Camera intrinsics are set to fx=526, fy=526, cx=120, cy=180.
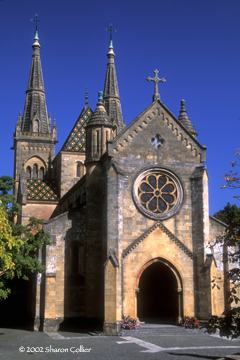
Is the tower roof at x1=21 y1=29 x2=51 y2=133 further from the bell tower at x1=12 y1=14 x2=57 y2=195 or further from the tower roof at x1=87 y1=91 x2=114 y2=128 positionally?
the tower roof at x1=87 y1=91 x2=114 y2=128

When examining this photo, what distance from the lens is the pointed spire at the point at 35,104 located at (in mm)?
56188

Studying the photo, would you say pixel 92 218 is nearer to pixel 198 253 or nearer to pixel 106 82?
pixel 198 253

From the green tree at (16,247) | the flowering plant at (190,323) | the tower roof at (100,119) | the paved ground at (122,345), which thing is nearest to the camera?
the paved ground at (122,345)

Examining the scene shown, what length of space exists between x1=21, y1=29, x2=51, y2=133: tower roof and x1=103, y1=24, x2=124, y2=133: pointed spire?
268 inches

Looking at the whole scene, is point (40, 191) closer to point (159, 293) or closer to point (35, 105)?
point (35, 105)

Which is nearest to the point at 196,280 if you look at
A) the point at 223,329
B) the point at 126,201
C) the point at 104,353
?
the point at 126,201

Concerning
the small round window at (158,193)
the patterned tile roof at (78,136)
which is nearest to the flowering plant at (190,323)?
the small round window at (158,193)

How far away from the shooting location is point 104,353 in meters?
22.3

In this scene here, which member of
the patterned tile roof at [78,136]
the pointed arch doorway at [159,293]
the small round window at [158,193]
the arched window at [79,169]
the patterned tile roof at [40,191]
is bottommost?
the pointed arch doorway at [159,293]

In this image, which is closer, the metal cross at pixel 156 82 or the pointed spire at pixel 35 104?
the metal cross at pixel 156 82

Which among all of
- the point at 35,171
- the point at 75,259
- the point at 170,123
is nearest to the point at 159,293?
the point at 75,259

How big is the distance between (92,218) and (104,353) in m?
13.2

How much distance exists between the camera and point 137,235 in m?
33.1

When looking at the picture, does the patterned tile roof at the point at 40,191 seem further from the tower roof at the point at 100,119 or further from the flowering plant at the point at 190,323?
the flowering plant at the point at 190,323
